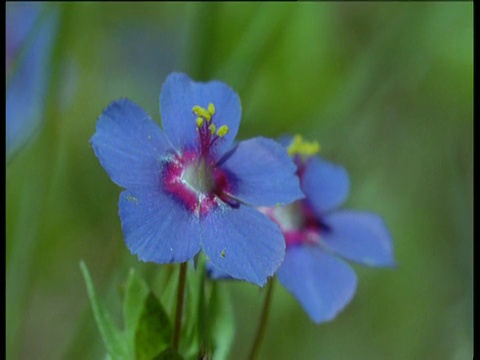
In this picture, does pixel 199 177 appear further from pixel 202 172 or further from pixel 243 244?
pixel 243 244

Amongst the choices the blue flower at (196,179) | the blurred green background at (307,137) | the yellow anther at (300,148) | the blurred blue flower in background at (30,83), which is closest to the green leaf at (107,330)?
the blue flower at (196,179)

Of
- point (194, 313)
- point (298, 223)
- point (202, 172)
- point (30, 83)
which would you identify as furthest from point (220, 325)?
point (30, 83)

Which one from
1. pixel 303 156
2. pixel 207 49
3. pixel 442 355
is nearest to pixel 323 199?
pixel 303 156

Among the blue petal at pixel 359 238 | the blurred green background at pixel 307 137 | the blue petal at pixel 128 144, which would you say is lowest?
the blurred green background at pixel 307 137

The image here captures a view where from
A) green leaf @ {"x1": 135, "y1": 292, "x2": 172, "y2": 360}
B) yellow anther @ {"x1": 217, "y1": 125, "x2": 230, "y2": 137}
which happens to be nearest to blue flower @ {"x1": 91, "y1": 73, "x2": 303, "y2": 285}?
yellow anther @ {"x1": 217, "y1": 125, "x2": 230, "y2": 137}

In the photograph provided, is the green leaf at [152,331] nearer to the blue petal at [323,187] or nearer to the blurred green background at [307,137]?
the blurred green background at [307,137]

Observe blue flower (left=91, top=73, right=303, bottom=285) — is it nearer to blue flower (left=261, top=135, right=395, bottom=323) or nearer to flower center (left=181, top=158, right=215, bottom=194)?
flower center (left=181, top=158, right=215, bottom=194)

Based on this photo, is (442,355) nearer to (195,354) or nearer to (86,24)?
(195,354)
